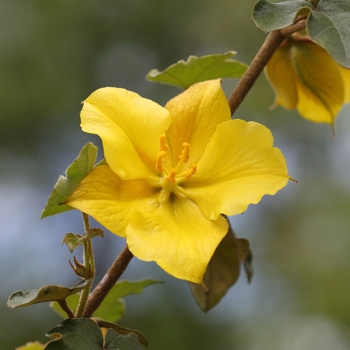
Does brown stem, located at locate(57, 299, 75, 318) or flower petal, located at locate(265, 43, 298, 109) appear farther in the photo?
flower petal, located at locate(265, 43, 298, 109)

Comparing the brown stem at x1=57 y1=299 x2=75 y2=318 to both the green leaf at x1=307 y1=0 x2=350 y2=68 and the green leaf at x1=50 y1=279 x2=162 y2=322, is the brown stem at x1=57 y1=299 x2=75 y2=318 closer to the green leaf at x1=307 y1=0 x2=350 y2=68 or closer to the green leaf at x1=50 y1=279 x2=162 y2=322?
the green leaf at x1=50 y1=279 x2=162 y2=322

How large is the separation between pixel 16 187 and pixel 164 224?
5.17 meters

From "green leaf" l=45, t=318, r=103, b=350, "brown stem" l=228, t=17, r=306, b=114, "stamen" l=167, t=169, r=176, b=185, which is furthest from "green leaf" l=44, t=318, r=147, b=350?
"brown stem" l=228, t=17, r=306, b=114

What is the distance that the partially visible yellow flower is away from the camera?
892 millimetres

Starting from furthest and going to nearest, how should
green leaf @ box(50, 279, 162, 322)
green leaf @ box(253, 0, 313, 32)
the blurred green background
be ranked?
the blurred green background → green leaf @ box(50, 279, 162, 322) → green leaf @ box(253, 0, 313, 32)

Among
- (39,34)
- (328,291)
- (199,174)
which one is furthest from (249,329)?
(39,34)

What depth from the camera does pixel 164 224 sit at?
67cm

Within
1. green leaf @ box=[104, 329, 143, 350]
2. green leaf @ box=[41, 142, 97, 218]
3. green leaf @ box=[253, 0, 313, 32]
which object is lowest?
green leaf @ box=[104, 329, 143, 350]

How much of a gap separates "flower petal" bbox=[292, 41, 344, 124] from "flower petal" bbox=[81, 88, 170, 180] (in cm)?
32

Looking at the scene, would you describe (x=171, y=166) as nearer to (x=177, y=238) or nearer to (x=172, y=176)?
(x=172, y=176)

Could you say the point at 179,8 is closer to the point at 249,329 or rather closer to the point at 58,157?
the point at 58,157

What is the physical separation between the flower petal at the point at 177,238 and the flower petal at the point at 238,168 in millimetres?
21

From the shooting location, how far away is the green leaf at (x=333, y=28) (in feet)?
2.14

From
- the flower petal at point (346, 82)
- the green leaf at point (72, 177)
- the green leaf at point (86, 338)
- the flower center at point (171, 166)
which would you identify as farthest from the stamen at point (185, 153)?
the flower petal at point (346, 82)
